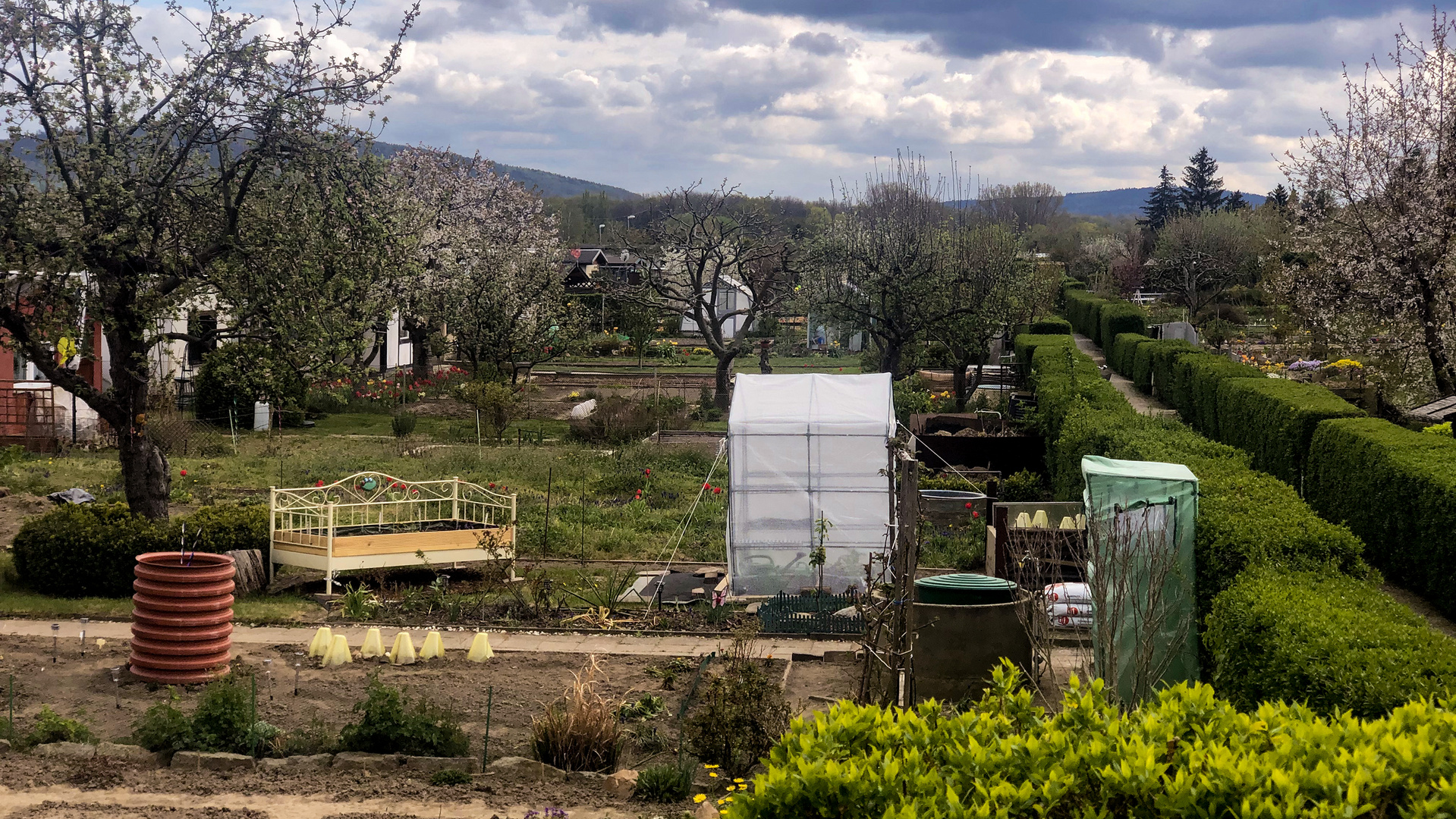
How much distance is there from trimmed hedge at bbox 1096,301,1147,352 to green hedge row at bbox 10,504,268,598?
31.7 meters

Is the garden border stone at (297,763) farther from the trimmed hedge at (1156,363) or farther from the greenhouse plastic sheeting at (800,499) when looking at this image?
the trimmed hedge at (1156,363)

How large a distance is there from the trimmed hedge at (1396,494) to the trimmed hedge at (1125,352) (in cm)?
1886

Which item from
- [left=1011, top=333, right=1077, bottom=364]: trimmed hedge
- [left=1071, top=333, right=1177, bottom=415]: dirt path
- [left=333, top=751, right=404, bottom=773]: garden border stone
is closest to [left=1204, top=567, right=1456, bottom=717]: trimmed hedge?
[left=333, top=751, right=404, bottom=773]: garden border stone

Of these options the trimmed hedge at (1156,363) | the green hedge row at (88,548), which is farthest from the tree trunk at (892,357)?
the green hedge row at (88,548)

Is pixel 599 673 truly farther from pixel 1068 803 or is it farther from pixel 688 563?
pixel 1068 803

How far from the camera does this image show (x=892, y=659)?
8.24m

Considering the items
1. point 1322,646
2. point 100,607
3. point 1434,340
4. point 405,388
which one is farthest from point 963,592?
point 405,388

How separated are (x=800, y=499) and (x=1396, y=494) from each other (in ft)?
20.3

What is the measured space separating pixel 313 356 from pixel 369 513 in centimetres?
535

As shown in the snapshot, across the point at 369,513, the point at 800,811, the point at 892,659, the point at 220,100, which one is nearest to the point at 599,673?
A: the point at 892,659

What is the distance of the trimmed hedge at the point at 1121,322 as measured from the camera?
3959cm

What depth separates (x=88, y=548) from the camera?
12.4 metres

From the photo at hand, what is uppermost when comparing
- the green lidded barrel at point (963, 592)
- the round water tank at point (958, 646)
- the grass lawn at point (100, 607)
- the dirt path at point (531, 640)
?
the green lidded barrel at point (963, 592)

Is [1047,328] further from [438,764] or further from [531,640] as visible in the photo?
[438,764]
